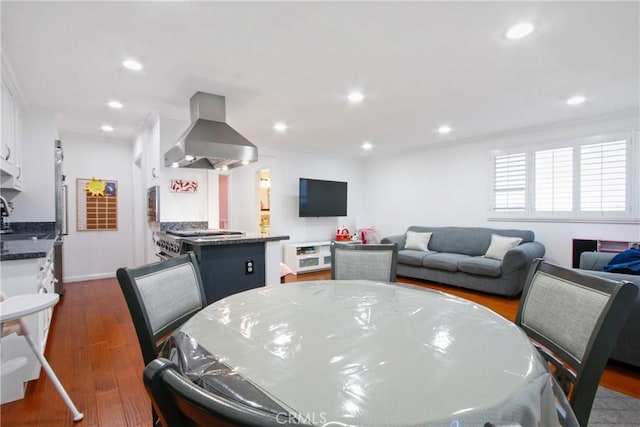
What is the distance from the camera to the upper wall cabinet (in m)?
2.68

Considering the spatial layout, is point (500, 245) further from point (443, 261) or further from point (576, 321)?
point (576, 321)

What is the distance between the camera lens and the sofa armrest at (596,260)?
3.23m

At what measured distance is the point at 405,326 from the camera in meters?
1.13

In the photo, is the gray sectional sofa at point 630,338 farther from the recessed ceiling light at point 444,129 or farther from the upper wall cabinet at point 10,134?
the upper wall cabinet at point 10,134

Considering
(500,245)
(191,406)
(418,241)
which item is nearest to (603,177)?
(500,245)

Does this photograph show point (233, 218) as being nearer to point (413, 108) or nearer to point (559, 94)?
point (413, 108)

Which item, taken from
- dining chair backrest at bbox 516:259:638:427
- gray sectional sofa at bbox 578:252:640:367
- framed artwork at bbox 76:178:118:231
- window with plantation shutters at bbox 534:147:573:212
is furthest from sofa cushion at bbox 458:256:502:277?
framed artwork at bbox 76:178:118:231

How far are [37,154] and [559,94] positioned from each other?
597 cm

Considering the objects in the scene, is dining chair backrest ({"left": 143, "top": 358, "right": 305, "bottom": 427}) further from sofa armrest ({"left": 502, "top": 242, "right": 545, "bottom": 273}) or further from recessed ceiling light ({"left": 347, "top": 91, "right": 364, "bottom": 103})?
sofa armrest ({"left": 502, "top": 242, "right": 545, "bottom": 273})

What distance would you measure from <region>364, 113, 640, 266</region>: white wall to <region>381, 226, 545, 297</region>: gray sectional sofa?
291mm

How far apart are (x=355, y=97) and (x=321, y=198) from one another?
3.05m

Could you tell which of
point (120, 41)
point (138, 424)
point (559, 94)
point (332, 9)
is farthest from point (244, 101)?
point (559, 94)

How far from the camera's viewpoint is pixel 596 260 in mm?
3314

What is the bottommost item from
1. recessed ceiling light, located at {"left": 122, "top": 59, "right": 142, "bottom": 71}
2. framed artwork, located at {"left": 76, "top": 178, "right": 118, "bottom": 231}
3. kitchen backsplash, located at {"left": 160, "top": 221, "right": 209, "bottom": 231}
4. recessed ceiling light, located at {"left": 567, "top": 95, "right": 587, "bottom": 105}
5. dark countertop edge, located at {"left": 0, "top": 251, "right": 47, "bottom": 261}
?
dark countertop edge, located at {"left": 0, "top": 251, "right": 47, "bottom": 261}
